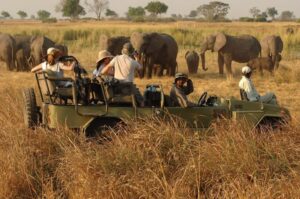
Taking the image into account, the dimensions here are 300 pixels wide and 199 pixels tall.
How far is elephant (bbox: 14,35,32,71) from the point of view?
905 inches

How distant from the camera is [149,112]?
7488mm

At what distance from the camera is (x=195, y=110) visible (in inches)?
309

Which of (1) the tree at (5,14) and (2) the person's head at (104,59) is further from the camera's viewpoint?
(1) the tree at (5,14)

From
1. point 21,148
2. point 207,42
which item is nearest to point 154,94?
point 21,148

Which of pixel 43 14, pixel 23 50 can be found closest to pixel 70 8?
pixel 43 14

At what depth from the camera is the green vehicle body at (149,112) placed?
7352 millimetres

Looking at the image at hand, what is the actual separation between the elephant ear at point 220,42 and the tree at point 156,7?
74.0 meters

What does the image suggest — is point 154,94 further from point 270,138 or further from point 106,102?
point 270,138

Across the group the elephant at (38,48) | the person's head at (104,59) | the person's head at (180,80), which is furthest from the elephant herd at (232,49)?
the person's head at (180,80)

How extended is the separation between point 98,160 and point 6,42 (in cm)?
1826

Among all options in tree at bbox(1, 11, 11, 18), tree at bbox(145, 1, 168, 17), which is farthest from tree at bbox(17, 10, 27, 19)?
tree at bbox(145, 1, 168, 17)

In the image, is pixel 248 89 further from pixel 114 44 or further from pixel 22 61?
pixel 22 61

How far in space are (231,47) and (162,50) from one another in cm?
321

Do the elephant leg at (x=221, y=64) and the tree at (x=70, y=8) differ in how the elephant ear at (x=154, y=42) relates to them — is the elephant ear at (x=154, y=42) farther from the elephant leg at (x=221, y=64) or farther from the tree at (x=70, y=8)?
the tree at (x=70, y=8)
